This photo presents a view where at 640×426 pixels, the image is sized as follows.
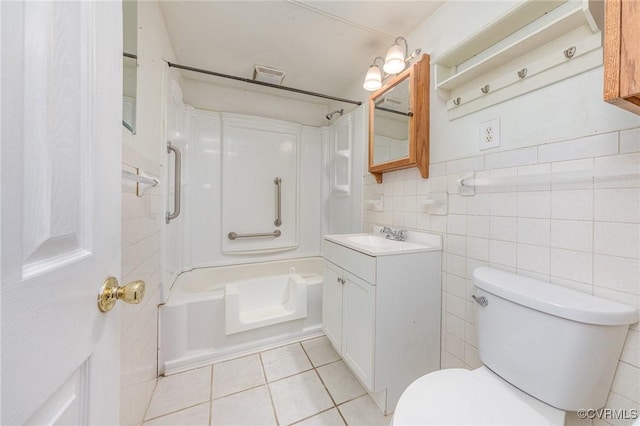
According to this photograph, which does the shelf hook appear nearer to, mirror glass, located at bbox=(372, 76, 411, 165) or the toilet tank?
mirror glass, located at bbox=(372, 76, 411, 165)

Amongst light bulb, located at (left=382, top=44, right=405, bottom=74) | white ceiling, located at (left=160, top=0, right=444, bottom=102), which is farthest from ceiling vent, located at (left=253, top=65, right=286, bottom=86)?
light bulb, located at (left=382, top=44, right=405, bottom=74)

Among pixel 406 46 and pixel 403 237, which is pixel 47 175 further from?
pixel 406 46

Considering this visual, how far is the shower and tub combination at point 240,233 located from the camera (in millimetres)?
1646

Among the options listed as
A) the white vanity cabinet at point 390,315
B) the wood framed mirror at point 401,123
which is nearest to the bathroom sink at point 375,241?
the white vanity cabinet at point 390,315

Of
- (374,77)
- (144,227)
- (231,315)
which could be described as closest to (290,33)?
(374,77)

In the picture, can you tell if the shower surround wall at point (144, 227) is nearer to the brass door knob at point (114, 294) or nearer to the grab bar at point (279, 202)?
the brass door knob at point (114, 294)

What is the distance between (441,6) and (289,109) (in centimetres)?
158

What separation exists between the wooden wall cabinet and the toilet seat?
3.13 ft

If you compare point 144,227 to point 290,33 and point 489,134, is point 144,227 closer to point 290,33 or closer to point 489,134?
point 290,33

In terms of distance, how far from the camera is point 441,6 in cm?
134

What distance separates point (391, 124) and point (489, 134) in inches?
26.3

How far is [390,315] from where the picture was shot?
46.9 inches

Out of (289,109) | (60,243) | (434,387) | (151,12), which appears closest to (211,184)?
(289,109)

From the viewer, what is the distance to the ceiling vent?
1978 millimetres
